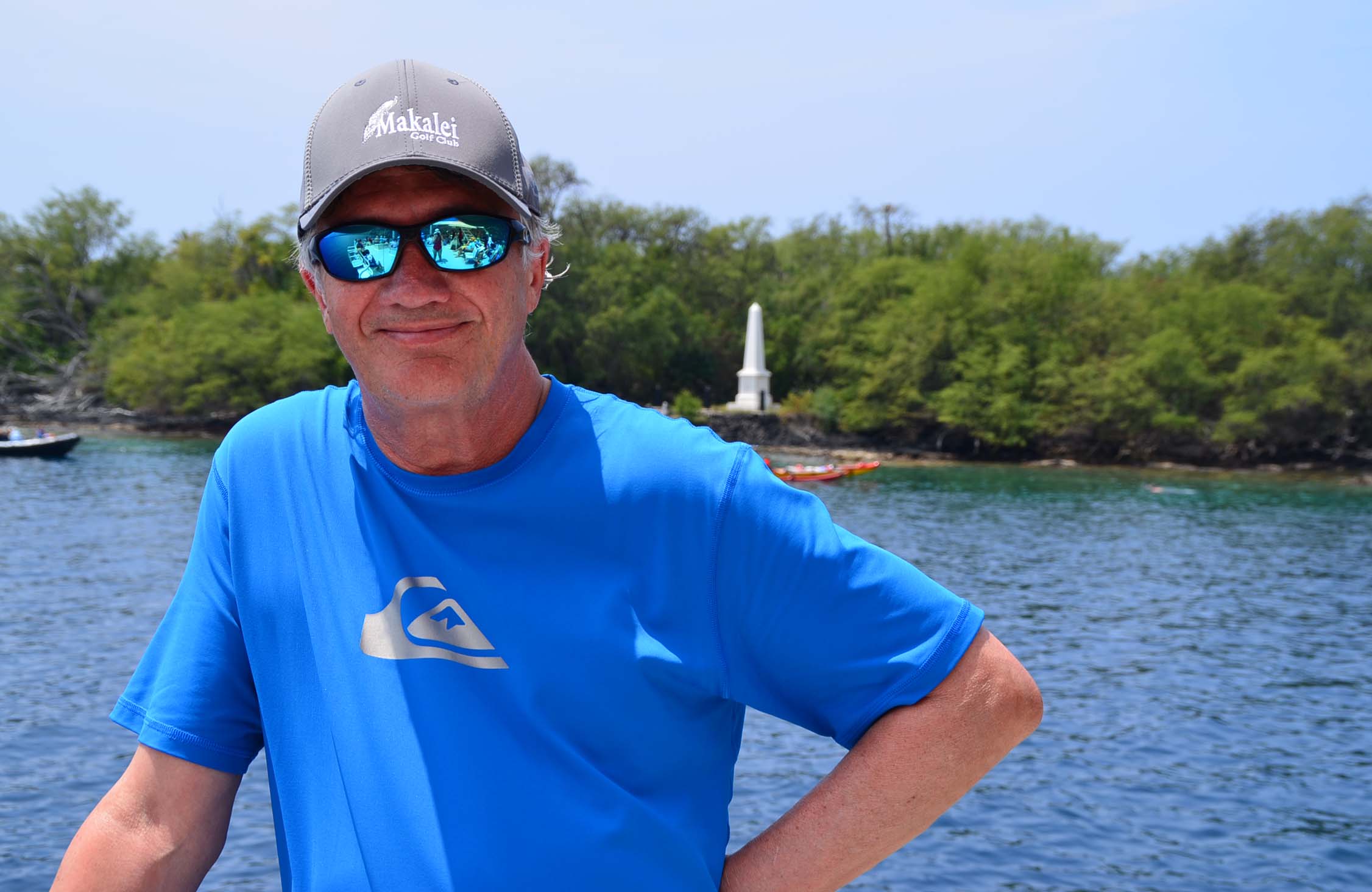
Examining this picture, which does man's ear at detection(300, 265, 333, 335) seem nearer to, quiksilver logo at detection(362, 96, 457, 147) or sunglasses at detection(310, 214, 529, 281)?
sunglasses at detection(310, 214, 529, 281)

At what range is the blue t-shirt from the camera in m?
1.43

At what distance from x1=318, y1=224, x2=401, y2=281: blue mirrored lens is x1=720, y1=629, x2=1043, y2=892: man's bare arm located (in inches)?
35.1

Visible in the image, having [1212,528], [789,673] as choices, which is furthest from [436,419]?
[1212,528]

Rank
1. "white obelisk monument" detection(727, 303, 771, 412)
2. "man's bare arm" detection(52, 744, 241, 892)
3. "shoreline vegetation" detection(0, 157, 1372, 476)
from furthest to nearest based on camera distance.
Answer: "white obelisk monument" detection(727, 303, 771, 412), "shoreline vegetation" detection(0, 157, 1372, 476), "man's bare arm" detection(52, 744, 241, 892)

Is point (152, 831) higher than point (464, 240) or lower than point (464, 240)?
lower

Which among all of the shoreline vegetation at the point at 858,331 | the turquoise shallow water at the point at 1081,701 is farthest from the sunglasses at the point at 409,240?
the shoreline vegetation at the point at 858,331

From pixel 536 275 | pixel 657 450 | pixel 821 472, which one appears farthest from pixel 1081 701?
pixel 821 472

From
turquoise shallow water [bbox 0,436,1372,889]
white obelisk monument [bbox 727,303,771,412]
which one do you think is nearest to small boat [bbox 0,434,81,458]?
turquoise shallow water [bbox 0,436,1372,889]

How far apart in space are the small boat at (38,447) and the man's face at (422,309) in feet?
174

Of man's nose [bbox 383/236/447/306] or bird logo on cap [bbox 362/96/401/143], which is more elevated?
bird logo on cap [bbox 362/96/401/143]

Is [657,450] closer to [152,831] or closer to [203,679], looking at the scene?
[203,679]

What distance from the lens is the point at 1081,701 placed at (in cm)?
1606

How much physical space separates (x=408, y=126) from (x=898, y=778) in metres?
1.03

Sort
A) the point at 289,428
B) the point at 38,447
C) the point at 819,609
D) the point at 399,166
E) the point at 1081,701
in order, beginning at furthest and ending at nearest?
the point at 38,447, the point at 1081,701, the point at 289,428, the point at 399,166, the point at 819,609
